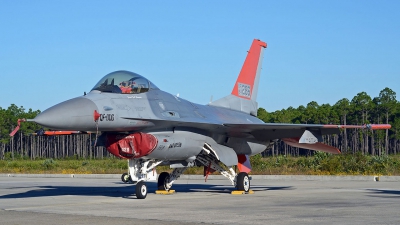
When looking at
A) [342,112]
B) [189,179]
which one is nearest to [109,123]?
[189,179]

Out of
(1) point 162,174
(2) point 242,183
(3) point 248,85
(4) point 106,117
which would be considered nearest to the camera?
(4) point 106,117

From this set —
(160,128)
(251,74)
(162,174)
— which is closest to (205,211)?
(160,128)

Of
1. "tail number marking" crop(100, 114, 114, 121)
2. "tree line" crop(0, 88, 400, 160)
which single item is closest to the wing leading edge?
"tail number marking" crop(100, 114, 114, 121)

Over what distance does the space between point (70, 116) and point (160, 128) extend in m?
3.11

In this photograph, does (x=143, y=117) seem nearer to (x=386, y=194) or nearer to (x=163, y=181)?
(x=163, y=181)

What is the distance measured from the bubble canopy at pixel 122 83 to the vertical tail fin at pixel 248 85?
5200 millimetres

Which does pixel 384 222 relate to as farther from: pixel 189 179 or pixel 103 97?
pixel 189 179

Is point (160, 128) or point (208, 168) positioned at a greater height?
point (160, 128)

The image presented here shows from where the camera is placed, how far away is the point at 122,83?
593 inches

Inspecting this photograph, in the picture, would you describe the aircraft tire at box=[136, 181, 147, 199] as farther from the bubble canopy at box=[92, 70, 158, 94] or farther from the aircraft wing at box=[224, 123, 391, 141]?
the aircraft wing at box=[224, 123, 391, 141]

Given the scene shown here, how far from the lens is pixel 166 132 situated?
15.9 meters

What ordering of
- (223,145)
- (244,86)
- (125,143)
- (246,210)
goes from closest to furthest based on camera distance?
(246,210) < (125,143) < (223,145) < (244,86)

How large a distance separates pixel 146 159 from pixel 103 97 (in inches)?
95.7

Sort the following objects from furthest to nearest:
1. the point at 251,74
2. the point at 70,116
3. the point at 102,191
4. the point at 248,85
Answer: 1. the point at 251,74
2. the point at 248,85
3. the point at 102,191
4. the point at 70,116
